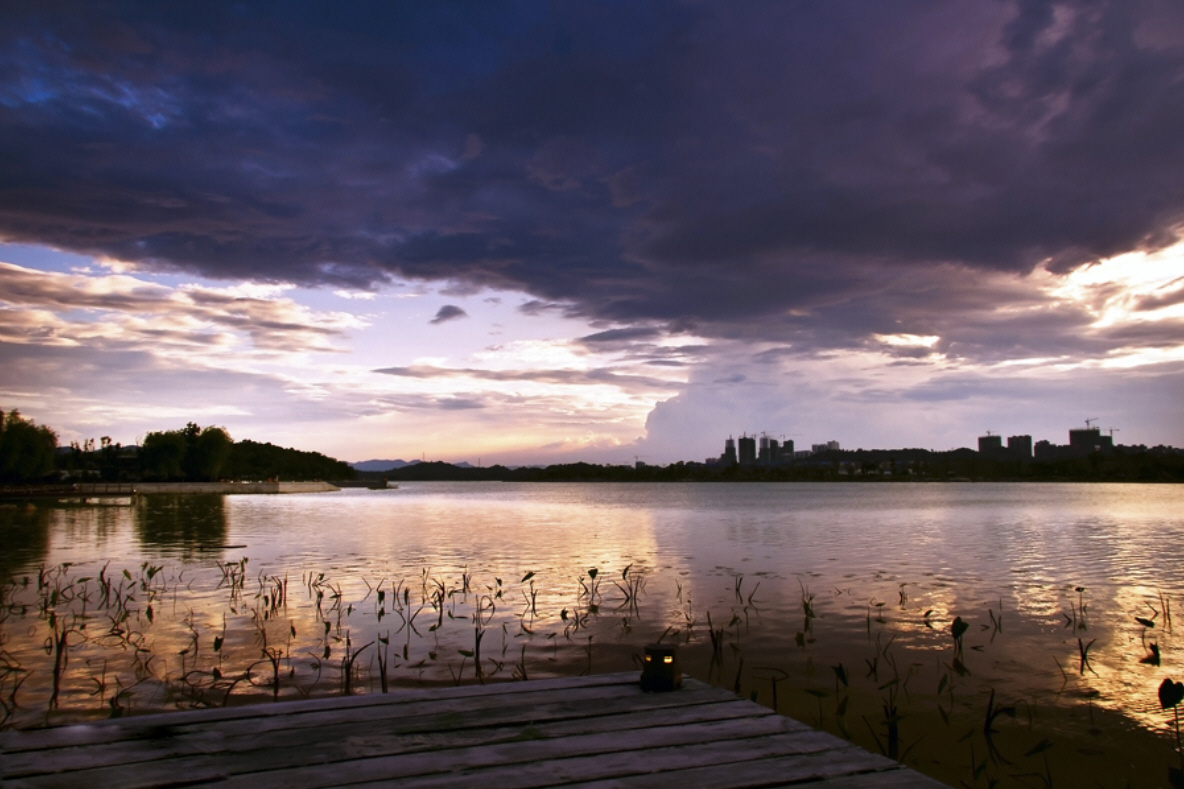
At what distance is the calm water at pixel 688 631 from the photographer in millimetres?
11461

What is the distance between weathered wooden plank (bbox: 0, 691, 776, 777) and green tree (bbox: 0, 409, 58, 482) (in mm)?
131126

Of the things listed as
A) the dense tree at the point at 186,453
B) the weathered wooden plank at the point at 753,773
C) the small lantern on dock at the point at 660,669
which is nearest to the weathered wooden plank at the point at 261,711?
the small lantern on dock at the point at 660,669

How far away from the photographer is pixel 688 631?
1744 cm

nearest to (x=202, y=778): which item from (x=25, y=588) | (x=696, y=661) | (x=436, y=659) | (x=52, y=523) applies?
(x=436, y=659)

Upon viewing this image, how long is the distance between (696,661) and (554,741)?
958 centimetres

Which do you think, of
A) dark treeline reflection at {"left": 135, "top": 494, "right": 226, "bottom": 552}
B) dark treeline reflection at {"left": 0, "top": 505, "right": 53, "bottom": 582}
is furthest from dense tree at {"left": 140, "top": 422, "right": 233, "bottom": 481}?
dark treeline reflection at {"left": 135, "top": 494, "right": 226, "bottom": 552}

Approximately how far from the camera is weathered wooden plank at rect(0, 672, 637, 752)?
583 centimetres

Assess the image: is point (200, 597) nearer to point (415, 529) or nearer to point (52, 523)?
point (415, 529)

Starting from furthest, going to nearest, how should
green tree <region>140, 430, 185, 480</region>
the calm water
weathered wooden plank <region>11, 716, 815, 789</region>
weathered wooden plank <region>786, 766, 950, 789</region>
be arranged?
green tree <region>140, 430, 185, 480</region>
the calm water
weathered wooden plank <region>11, 716, 815, 789</region>
weathered wooden plank <region>786, 766, 950, 789</region>

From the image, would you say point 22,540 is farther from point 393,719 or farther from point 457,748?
point 457,748

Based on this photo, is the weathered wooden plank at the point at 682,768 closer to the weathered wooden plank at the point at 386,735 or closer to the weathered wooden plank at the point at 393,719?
the weathered wooden plank at the point at 386,735

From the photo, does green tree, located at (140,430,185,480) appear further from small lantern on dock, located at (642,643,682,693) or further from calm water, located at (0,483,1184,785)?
small lantern on dock, located at (642,643,682,693)

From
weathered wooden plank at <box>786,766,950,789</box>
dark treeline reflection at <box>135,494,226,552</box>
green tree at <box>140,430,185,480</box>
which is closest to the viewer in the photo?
weathered wooden plank at <box>786,766,950,789</box>

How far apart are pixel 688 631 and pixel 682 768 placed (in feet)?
41.0
